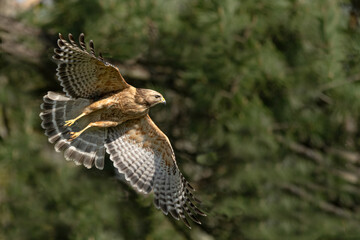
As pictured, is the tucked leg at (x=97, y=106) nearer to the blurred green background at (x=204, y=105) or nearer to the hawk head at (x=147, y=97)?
the hawk head at (x=147, y=97)

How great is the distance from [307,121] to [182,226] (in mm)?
1491

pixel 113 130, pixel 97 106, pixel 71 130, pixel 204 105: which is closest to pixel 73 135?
pixel 71 130

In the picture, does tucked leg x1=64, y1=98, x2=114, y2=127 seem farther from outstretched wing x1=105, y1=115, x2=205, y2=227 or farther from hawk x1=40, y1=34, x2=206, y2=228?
outstretched wing x1=105, y1=115, x2=205, y2=227

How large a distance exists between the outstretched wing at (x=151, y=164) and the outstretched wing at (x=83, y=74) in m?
0.48

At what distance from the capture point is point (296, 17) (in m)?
4.33

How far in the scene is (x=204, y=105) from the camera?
406cm

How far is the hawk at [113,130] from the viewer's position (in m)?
2.90

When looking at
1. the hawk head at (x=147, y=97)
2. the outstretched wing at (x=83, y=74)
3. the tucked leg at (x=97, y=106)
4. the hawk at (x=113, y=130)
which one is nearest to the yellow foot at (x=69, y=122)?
the hawk at (x=113, y=130)

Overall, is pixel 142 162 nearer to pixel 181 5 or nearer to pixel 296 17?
pixel 181 5

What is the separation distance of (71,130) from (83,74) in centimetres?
64

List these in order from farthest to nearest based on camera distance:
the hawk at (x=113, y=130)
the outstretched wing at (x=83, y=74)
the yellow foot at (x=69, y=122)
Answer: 1. the yellow foot at (x=69, y=122)
2. the hawk at (x=113, y=130)
3. the outstretched wing at (x=83, y=74)

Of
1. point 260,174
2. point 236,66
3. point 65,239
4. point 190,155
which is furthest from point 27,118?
point 260,174

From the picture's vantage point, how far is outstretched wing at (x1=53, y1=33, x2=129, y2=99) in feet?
9.00

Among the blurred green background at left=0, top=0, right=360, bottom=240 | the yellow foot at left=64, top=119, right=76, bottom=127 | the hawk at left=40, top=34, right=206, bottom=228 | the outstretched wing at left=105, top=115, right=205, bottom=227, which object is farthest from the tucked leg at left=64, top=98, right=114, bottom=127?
the blurred green background at left=0, top=0, right=360, bottom=240
